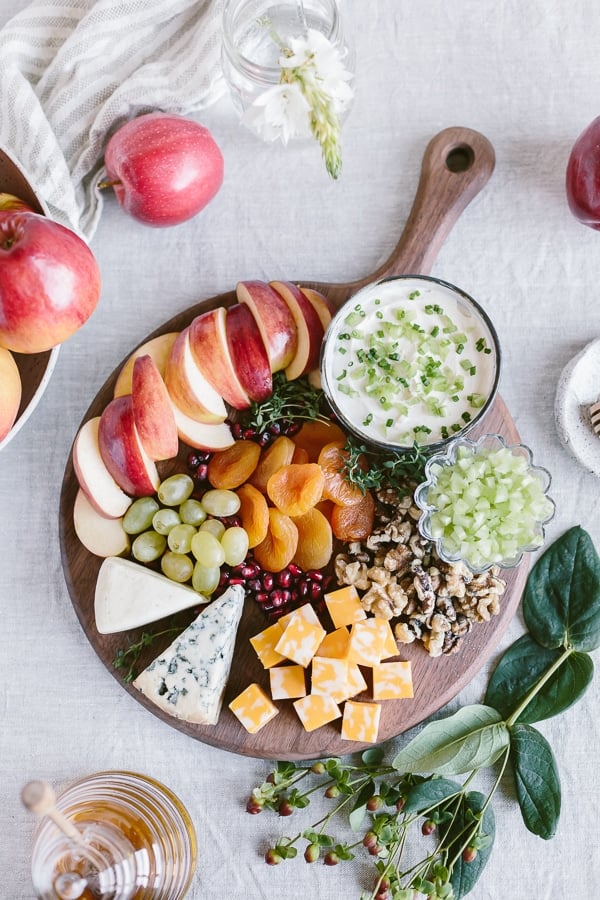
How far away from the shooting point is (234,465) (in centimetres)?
161

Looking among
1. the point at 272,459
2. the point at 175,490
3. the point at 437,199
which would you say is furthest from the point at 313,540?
the point at 437,199

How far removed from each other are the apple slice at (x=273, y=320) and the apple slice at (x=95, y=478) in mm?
374

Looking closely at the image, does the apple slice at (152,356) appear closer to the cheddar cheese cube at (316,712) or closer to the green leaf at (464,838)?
the cheddar cheese cube at (316,712)

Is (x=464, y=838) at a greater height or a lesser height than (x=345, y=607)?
lesser

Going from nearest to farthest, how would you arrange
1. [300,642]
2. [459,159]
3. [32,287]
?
1. [32,287]
2. [300,642]
3. [459,159]

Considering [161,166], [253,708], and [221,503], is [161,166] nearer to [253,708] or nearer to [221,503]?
[221,503]

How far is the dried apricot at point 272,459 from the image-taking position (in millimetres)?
1591

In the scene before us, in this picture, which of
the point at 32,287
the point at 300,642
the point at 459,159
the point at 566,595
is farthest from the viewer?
the point at 459,159

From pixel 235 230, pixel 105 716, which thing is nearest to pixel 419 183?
pixel 235 230

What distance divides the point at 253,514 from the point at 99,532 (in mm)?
302

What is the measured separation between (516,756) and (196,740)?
24.7 inches

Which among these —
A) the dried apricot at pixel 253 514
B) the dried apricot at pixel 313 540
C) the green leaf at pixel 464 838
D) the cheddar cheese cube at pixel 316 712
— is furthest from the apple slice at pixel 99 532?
the green leaf at pixel 464 838

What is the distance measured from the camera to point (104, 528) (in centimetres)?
161

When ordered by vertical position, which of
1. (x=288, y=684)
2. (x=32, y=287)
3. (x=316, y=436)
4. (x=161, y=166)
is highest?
(x=161, y=166)
